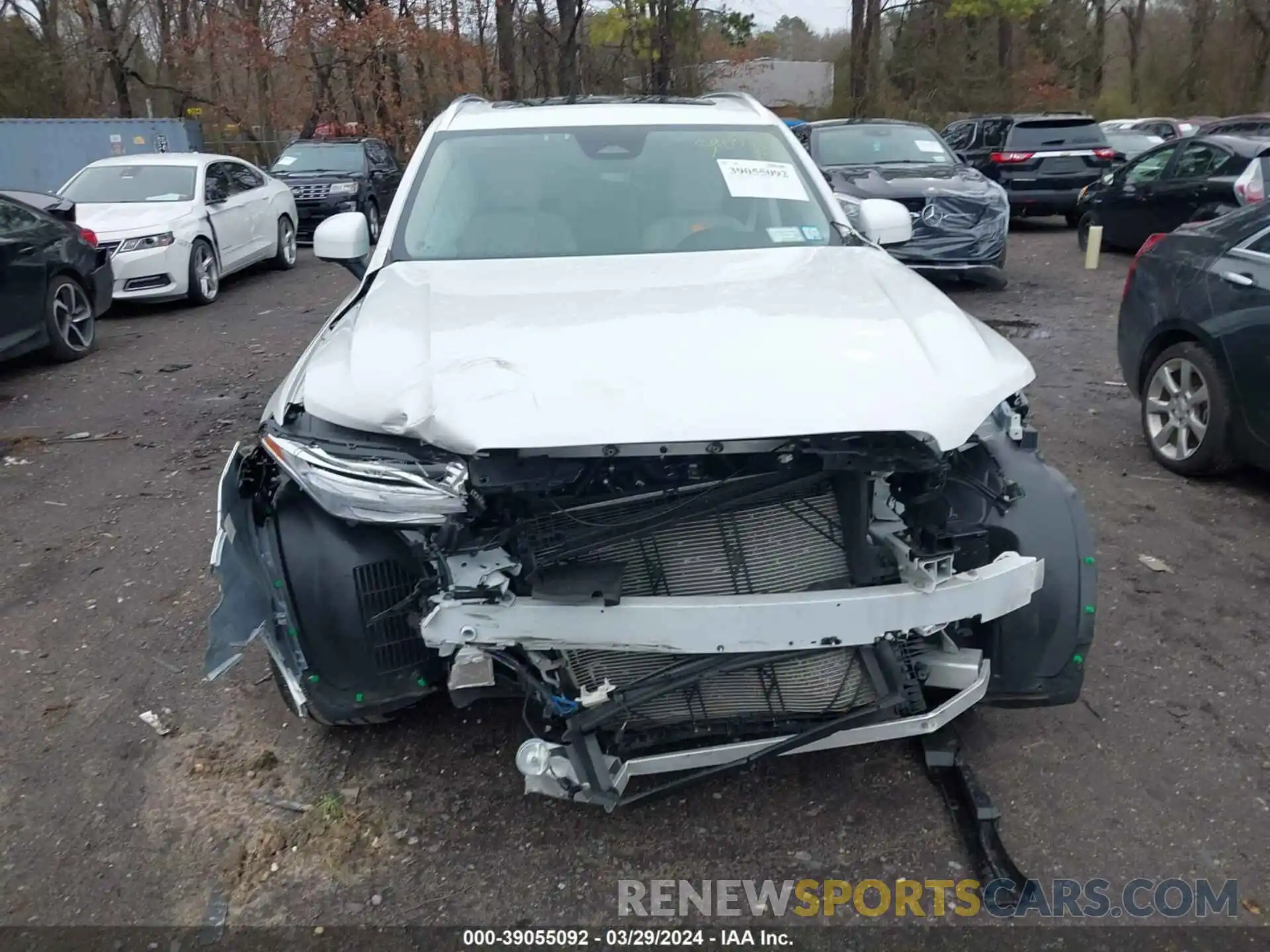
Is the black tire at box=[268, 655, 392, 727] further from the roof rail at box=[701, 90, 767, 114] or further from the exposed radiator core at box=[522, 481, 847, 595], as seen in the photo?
the roof rail at box=[701, 90, 767, 114]

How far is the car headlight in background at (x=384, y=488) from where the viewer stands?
2.35 metres

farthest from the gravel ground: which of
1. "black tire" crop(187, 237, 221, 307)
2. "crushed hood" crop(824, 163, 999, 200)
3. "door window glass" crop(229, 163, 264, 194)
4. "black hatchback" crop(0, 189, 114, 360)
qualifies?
"door window glass" crop(229, 163, 264, 194)

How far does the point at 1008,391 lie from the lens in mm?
2555

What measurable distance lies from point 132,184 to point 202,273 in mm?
1265

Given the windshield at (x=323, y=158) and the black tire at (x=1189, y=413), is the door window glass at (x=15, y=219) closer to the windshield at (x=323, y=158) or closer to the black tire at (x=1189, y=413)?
the black tire at (x=1189, y=413)

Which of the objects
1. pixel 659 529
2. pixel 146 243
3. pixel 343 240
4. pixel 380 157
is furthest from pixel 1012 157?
pixel 659 529

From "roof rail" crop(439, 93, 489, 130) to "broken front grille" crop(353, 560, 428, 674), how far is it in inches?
98.8

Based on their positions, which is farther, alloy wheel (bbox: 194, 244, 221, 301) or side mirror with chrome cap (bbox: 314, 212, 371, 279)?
alloy wheel (bbox: 194, 244, 221, 301)

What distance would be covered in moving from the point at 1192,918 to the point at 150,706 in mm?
3175

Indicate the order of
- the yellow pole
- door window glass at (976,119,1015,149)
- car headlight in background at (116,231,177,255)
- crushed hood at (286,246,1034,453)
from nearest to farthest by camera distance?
crushed hood at (286,246,1034,453) < car headlight in background at (116,231,177,255) < the yellow pole < door window glass at (976,119,1015,149)

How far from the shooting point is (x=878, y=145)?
11.3m

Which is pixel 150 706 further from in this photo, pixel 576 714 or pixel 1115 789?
pixel 1115 789

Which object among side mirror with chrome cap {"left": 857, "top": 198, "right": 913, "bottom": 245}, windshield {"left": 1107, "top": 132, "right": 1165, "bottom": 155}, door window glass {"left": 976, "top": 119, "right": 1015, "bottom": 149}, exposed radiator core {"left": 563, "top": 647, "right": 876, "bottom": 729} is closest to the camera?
exposed radiator core {"left": 563, "top": 647, "right": 876, "bottom": 729}

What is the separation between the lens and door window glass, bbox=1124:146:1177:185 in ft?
38.3
